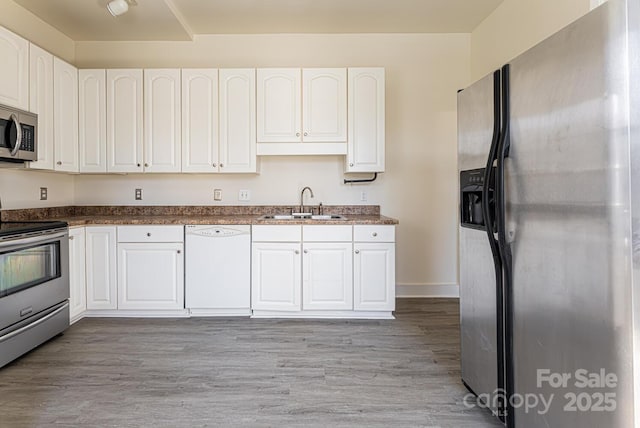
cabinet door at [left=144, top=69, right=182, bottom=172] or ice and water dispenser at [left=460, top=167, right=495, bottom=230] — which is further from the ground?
cabinet door at [left=144, top=69, right=182, bottom=172]

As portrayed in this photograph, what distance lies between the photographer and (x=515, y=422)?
1.56 metres

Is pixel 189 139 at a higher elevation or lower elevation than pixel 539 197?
higher

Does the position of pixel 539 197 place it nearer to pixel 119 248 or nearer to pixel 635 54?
pixel 635 54

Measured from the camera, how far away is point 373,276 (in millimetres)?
3221

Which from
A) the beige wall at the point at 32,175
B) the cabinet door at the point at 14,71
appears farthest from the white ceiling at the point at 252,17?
the cabinet door at the point at 14,71

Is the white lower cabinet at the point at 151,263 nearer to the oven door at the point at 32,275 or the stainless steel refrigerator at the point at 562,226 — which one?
the oven door at the point at 32,275

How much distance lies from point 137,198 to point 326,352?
255 cm

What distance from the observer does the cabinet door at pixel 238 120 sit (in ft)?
11.3

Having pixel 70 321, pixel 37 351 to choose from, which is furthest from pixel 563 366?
pixel 70 321

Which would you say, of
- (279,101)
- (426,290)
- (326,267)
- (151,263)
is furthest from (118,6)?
(426,290)

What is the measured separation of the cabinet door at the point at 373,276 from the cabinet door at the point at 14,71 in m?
2.78

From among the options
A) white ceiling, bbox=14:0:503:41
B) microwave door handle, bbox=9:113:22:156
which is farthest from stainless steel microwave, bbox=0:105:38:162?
white ceiling, bbox=14:0:503:41

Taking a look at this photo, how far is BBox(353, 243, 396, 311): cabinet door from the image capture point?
3213mm

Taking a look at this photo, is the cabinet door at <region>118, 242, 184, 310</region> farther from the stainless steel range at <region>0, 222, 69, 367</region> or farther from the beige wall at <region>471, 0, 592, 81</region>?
the beige wall at <region>471, 0, 592, 81</region>
